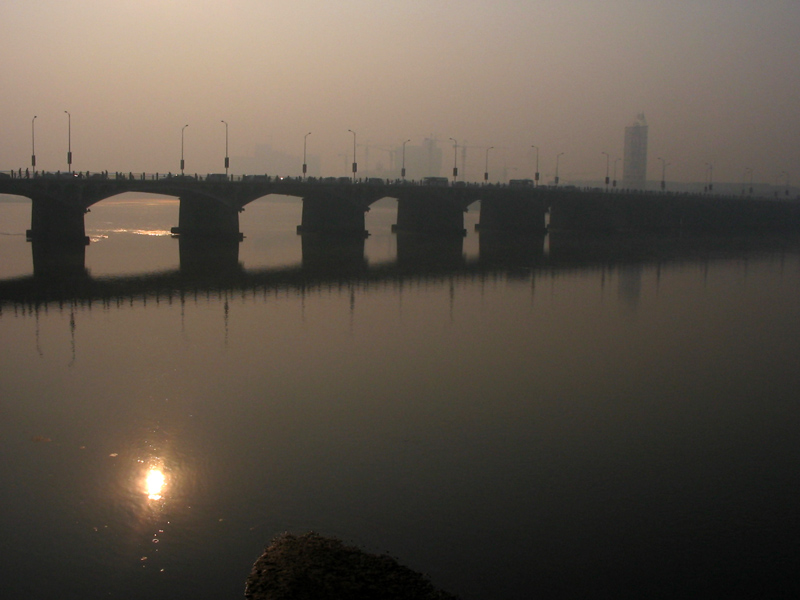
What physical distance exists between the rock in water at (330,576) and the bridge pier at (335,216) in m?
81.6

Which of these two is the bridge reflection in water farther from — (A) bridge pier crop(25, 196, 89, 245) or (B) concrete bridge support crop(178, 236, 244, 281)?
(A) bridge pier crop(25, 196, 89, 245)

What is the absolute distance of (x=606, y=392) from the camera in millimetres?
26719

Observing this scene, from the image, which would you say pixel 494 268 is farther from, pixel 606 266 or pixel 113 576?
pixel 113 576

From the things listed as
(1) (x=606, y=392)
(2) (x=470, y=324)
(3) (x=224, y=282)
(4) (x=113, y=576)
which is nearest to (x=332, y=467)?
(4) (x=113, y=576)

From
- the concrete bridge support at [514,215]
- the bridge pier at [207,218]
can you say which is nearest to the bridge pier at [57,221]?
the bridge pier at [207,218]

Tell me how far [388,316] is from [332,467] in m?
21.5

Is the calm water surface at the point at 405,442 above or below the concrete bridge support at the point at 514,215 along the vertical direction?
below

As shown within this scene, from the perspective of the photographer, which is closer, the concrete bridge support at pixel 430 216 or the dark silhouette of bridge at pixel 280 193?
the dark silhouette of bridge at pixel 280 193

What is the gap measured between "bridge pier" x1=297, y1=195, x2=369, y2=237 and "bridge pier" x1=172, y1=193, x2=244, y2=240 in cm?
1280

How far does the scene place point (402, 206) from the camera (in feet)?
376

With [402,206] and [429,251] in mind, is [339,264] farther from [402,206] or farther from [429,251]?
[402,206]

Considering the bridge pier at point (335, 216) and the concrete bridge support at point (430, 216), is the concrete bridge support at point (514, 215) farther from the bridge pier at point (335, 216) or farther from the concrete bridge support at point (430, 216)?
the bridge pier at point (335, 216)

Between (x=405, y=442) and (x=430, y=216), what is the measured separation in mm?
88774

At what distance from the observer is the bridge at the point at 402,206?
72312mm
